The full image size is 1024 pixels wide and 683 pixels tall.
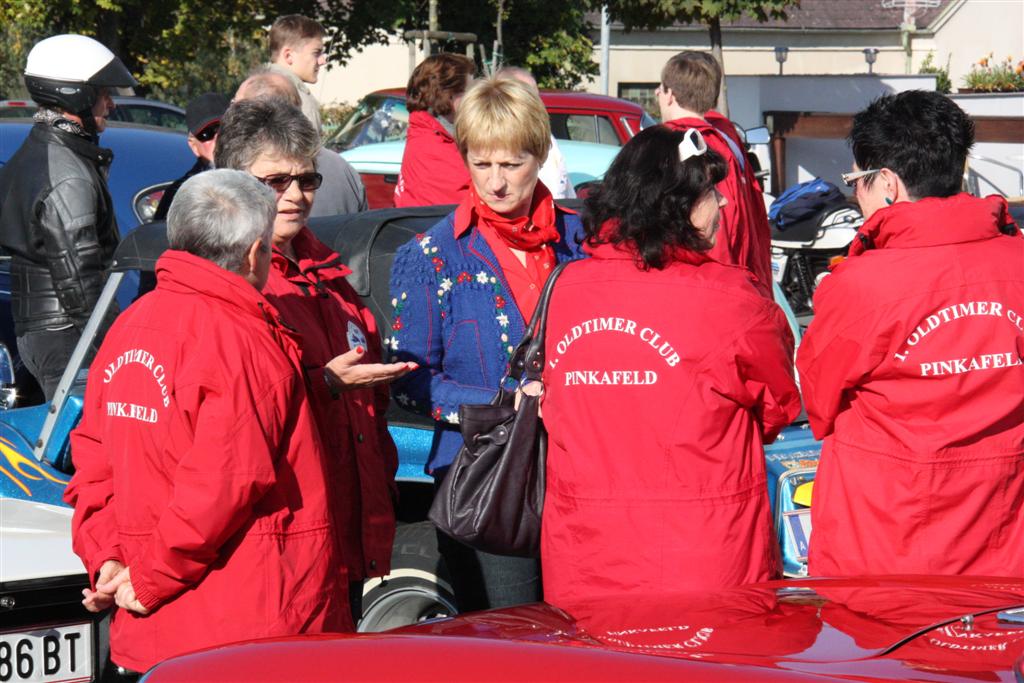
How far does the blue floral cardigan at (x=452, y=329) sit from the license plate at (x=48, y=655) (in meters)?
1.16

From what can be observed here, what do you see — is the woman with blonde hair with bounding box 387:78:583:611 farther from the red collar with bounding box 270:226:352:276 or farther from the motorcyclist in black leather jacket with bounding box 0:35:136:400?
the motorcyclist in black leather jacket with bounding box 0:35:136:400

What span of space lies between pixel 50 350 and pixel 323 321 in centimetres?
183

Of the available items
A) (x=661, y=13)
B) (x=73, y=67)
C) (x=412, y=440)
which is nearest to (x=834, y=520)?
(x=412, y=440)

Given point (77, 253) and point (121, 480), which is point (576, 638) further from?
point (77, 253)

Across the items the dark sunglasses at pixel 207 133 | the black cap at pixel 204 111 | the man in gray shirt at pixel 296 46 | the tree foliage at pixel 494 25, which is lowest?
the dark sunglasses at pixel 207 133

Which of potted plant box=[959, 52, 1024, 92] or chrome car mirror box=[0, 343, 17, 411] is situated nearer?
chrome car mirror box=[0, 343, 17, 411]

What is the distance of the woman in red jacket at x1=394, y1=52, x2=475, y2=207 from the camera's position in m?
5.99

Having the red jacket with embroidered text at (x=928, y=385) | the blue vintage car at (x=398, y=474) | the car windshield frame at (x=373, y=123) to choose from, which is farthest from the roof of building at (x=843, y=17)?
the red jacket with embroidered text at (x=928, y=385)

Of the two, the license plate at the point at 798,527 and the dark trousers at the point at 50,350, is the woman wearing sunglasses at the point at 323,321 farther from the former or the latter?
the dark trousers at the point at 50,350

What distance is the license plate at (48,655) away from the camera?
3812 mm

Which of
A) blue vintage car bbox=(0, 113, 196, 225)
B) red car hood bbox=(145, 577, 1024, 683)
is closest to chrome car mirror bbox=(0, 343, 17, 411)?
blue vintage car bbox=(0, 113, 196, 225)

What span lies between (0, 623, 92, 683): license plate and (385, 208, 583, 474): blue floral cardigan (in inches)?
45.5

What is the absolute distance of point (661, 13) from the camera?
84.3 ft

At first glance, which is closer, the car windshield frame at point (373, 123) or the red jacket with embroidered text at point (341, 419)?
the red jacket with embroidered text at point (341, 419)
